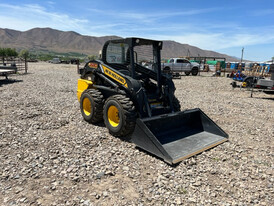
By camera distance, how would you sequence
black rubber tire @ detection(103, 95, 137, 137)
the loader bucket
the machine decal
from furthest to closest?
the machine decal, black rubber tire @ detection(103, 95, 137, 137), the loader bucket

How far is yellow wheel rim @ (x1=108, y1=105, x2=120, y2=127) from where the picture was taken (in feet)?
16.6

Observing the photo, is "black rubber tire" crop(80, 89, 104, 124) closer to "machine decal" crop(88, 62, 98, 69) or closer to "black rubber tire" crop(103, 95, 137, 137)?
"machine decal" crop(88, 62, 98, 69)

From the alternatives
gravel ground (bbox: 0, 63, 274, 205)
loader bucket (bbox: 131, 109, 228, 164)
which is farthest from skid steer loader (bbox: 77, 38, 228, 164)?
gravel ground (bbox: 0, 63, 274, 205)

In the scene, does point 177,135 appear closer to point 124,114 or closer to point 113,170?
point 124,114

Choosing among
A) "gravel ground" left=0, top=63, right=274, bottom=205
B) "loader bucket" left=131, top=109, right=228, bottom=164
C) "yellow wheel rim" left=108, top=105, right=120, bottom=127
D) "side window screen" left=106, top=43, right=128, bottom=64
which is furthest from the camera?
"side window screen" left=106, top=43, right=128, bottom=64

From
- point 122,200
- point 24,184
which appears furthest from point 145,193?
point 24,184

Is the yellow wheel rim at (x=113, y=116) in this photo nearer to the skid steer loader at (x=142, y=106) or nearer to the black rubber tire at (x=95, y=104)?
the skid steer loader at (x=142, y=106)

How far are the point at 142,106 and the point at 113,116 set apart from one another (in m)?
0.79

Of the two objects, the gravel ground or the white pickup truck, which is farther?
the white pickup truck

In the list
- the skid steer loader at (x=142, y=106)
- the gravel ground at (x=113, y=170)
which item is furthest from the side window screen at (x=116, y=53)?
the gravel ground at (x=113, y=170)

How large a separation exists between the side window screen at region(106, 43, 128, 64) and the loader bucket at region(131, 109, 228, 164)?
6.91 feet

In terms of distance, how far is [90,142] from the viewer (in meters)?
4.98

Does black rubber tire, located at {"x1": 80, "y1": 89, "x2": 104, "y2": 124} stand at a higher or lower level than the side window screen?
lower

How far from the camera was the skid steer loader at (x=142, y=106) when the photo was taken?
14.6 ft
